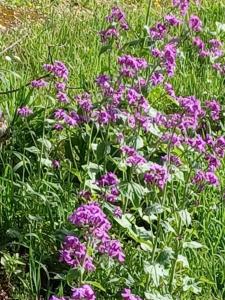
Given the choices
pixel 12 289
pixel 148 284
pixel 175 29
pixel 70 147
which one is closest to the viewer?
pixel 148 284

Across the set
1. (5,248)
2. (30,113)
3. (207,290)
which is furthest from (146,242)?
(30,113)

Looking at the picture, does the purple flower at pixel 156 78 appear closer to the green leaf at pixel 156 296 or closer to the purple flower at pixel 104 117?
the purple flower at pixel 104 117

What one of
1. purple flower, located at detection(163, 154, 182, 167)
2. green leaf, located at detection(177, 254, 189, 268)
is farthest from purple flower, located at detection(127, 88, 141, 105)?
green leaf, located at detection(177, 254, 189, 268)

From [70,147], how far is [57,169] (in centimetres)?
11

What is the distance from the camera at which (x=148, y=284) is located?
2521 millimetres

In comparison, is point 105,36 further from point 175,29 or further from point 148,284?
point 175,29

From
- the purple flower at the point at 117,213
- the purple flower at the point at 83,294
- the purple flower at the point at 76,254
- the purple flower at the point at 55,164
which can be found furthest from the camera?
the purple flower at the point at 55,164

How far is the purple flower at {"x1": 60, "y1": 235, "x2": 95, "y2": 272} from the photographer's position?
7.18ft

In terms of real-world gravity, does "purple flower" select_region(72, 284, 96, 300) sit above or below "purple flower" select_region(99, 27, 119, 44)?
below

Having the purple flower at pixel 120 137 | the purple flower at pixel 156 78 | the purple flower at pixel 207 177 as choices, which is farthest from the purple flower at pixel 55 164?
the purple flower at pixel 207 177

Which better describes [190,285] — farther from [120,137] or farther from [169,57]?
[169,57]

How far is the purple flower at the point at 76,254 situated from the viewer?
2.19 meters

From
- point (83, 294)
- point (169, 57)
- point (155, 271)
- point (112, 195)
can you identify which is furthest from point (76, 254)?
point (169, 57)

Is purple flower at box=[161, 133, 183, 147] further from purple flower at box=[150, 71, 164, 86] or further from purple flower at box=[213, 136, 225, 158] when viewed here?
purple flower at box=[150, 71, 164, 86]
